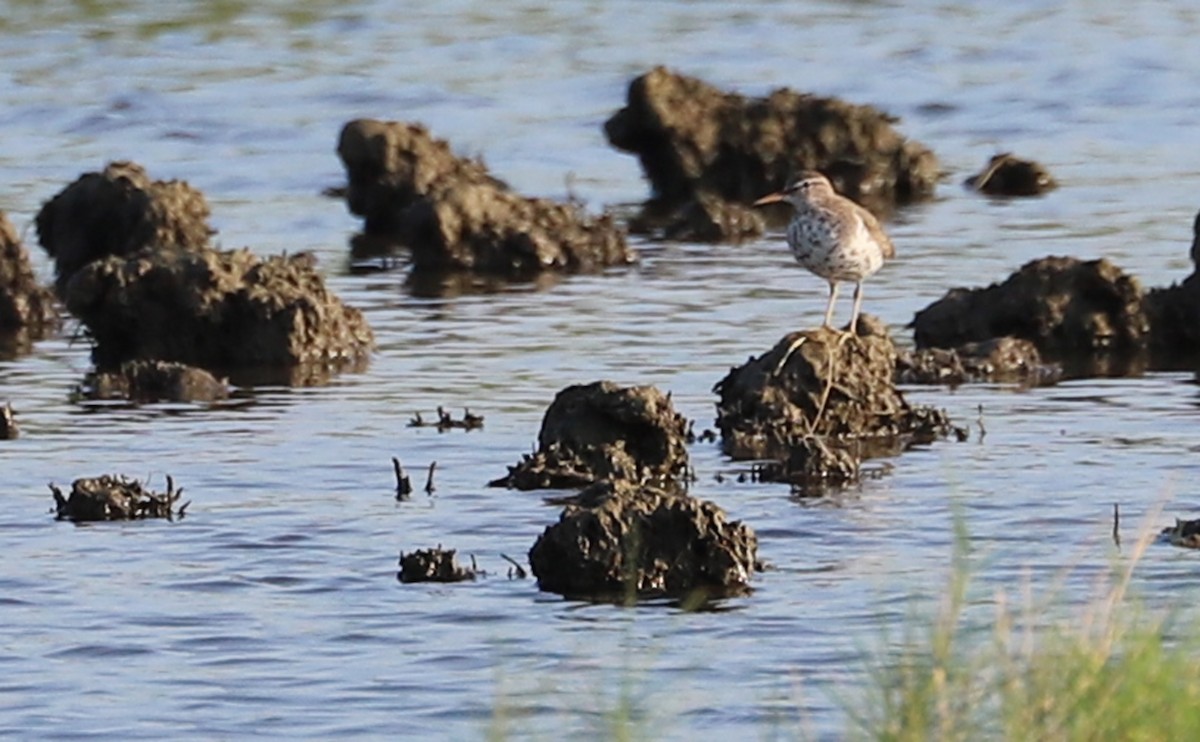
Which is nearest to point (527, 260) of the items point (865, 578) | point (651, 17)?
point (865, 578)

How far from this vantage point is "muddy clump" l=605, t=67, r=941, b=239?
26.8m

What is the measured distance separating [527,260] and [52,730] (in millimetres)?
12383

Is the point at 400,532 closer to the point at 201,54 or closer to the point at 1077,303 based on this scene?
the point at 1077,303

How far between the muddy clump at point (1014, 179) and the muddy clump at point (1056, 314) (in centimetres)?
766

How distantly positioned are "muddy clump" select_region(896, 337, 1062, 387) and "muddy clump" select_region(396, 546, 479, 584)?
18.0ft

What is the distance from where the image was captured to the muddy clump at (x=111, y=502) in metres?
14.1

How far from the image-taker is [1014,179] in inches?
1046

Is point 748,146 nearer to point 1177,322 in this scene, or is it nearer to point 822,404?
point 1177,322

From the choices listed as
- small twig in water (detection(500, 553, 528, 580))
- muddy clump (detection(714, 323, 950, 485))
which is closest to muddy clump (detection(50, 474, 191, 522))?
small twig in water (detection(500, 553, 528, 580))

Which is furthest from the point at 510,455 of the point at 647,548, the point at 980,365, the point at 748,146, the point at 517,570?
the point at 748,146

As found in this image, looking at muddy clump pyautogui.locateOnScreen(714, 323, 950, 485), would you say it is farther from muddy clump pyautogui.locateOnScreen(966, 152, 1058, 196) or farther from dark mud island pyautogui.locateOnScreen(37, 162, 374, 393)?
muddy clump pyautogui.locateOnScreen(966, 152, 1058, 196)

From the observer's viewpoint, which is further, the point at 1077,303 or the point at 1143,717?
the point at 1077,303

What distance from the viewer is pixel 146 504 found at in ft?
46.4

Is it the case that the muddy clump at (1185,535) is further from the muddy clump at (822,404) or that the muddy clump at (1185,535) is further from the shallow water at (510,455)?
the muddy clump at (822,404)
